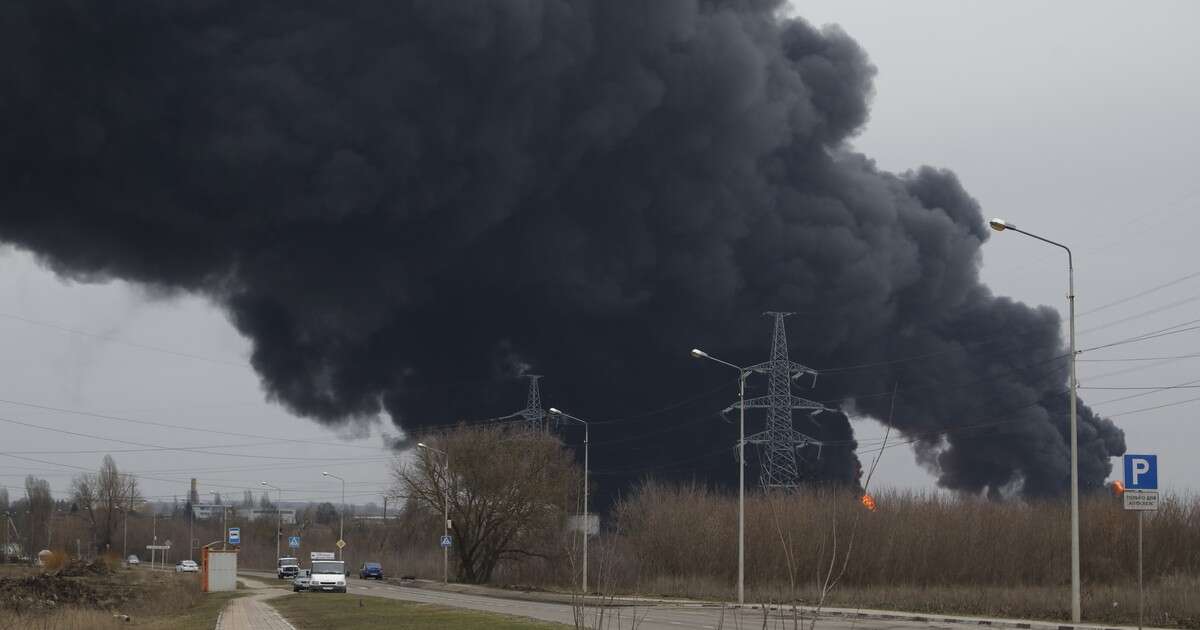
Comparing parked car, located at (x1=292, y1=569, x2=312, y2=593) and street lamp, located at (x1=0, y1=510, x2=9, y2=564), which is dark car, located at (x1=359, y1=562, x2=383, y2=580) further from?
street lamp, located at (x1=0, y1=510, x2=9, y2=564)

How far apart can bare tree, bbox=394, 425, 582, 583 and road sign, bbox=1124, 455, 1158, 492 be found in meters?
40.9

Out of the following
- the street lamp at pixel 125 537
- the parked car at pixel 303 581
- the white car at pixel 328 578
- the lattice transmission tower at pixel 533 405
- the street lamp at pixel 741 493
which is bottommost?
the street lamp at pixel 125 537

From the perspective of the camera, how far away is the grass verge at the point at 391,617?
2447 cm

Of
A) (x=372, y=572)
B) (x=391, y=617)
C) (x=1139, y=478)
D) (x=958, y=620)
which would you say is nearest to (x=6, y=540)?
(x=372, y=572)

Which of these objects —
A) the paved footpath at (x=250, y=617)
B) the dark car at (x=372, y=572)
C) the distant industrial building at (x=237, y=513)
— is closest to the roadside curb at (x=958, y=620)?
the paved footpath at (x=250, y=617)

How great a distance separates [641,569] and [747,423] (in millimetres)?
29382

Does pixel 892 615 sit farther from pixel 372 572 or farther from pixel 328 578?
pixel 372 572

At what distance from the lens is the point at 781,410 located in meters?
71.6

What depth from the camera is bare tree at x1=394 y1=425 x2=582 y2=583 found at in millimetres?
59219

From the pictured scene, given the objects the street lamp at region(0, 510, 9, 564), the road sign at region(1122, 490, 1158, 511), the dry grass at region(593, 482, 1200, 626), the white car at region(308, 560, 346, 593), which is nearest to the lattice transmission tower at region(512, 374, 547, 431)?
the dry grass at region(593, 482, 1200, 626)

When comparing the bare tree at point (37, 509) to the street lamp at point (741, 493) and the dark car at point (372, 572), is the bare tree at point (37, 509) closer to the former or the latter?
the dark car at point (372, 572)

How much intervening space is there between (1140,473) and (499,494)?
42848 mm

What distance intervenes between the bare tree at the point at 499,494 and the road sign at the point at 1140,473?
134ft

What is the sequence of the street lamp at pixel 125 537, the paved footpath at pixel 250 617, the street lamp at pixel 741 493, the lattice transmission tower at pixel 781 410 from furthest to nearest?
1. the street lamp at pixel 125 537
2. the lattice transmission tower at pixel 781 410
3. the street lamp at pixel 741 493
4. the paved footpath at pixel 250 617
